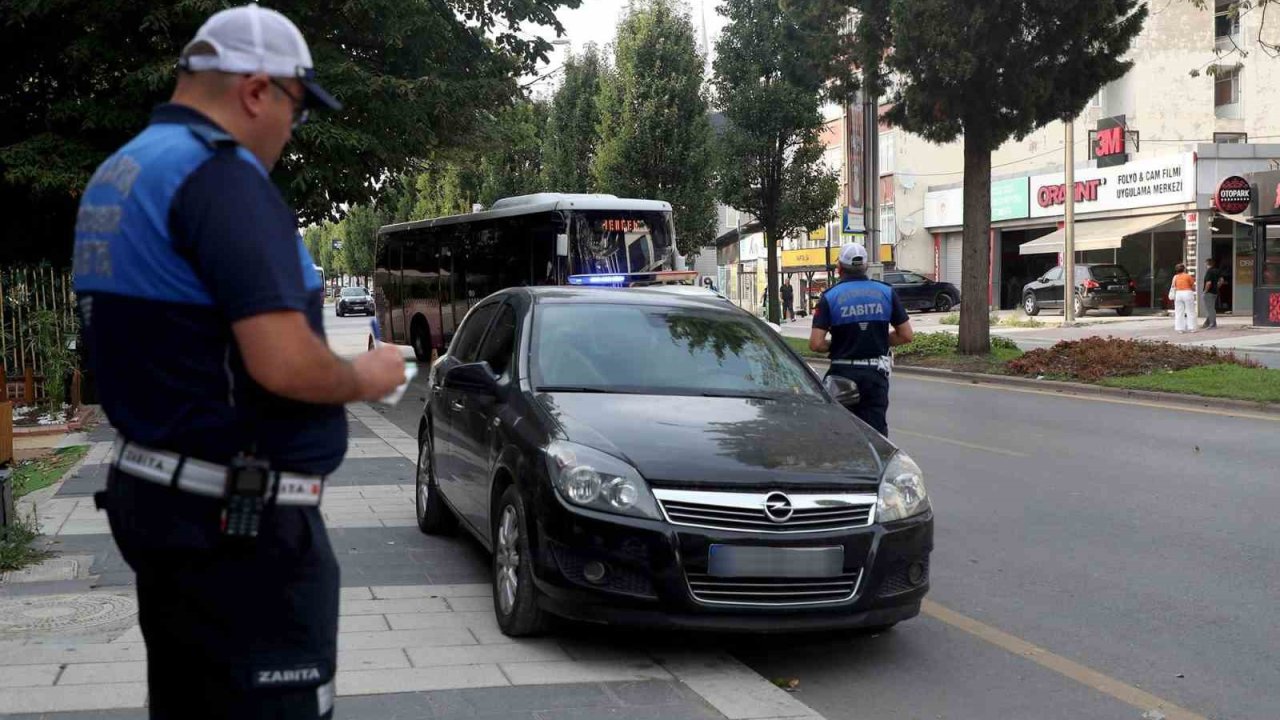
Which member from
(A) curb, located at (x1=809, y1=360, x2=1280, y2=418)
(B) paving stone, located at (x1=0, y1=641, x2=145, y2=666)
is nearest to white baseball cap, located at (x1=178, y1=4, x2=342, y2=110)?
(B) paving stone, located at (x1=0, y1=641, x2=145, y2=666)

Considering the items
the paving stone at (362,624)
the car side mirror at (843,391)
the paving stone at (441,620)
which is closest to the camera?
the paving stone at (362,624)

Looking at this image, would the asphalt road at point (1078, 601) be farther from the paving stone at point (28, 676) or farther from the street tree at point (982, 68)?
the street tree at point (982, 68)

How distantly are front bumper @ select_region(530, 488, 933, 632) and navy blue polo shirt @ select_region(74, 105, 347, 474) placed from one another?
285cm

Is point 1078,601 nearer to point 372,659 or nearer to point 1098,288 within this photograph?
point 372,659

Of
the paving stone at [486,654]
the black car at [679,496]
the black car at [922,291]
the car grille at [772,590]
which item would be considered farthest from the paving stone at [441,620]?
the black car at [922,291]

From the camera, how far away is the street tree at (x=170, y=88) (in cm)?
1599

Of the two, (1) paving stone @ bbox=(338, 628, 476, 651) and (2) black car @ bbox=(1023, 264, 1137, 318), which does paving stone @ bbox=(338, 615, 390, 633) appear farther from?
(2) black car @ bbox=(1023, 264, 1137, 318)

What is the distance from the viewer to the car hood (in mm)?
5238

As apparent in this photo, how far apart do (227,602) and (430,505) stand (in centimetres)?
569

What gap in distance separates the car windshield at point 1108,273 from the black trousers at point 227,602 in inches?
1557

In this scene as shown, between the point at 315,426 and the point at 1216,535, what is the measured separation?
694cm

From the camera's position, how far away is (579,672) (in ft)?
16.9

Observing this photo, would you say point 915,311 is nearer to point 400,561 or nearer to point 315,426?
point 400,561

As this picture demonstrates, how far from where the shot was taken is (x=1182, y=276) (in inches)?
1153
